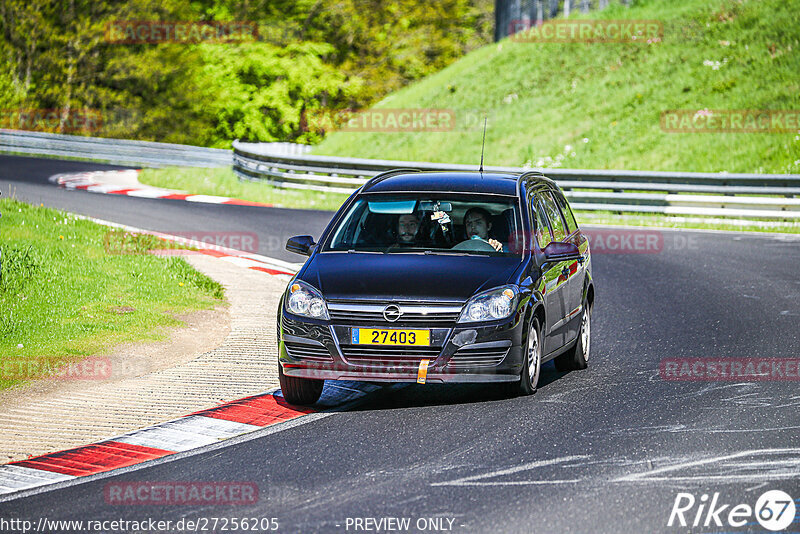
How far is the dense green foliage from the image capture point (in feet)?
175

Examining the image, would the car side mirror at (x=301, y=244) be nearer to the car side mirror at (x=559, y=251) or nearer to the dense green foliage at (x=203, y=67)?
the car side mirror at (x=559, y=251)

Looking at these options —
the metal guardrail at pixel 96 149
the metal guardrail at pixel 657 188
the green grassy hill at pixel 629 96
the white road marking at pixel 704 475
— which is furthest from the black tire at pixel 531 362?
the metal guardrail at pixel 96 149

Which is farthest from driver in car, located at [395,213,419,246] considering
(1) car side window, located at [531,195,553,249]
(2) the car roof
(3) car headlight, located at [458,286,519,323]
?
(3) car headlight, located at [458,286,519,323]

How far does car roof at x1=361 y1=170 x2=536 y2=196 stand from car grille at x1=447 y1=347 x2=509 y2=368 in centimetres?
177

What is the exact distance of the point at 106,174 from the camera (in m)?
35.2

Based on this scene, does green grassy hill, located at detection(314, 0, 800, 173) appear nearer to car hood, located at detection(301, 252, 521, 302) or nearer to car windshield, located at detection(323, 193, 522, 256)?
car windshield, located at detection(323, 193, 522, 256)

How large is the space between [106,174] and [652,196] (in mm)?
17745

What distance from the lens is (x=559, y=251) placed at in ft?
29.4

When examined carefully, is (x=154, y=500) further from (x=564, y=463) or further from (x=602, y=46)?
(x=602, y=46)

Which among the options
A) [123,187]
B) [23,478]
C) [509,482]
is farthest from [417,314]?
[123,187]

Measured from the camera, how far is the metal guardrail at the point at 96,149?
40281mm

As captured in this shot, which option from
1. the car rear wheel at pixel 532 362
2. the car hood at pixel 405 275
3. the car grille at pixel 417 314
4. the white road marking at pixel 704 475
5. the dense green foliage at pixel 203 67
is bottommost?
the white road marking at pixel 704 475

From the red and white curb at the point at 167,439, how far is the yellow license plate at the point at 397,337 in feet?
2.56

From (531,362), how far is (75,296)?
5998 mm
